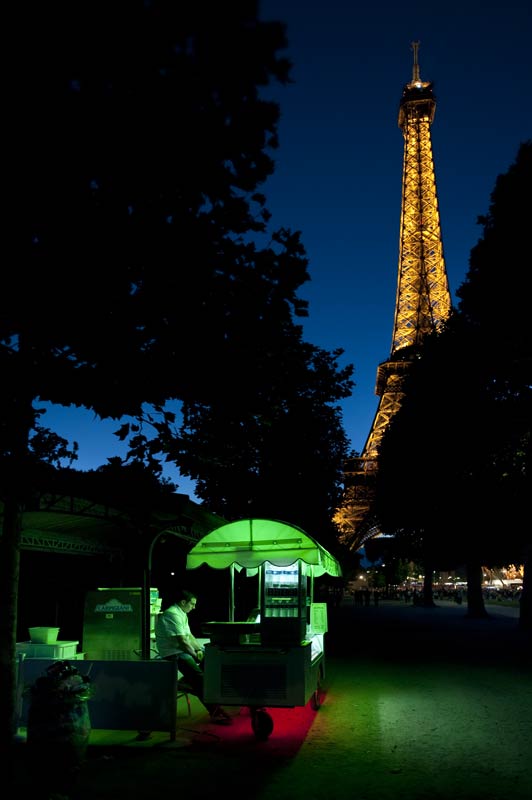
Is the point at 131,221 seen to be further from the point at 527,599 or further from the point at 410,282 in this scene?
the point at 410,282

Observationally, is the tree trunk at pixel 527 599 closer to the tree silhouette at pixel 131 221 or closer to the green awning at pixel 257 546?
the green awning at pixel 257 546

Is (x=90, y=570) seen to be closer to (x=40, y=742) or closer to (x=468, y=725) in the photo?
(x=468, y=725)

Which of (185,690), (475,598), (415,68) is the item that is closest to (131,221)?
(185,690)

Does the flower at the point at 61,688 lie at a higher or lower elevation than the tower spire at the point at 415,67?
lower

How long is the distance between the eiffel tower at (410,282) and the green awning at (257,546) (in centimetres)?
5423

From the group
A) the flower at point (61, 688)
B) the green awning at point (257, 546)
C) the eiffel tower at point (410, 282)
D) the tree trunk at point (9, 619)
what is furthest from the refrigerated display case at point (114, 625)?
the eiffel tower at point (410, 282)

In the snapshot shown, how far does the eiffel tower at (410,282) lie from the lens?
6706 centimetres

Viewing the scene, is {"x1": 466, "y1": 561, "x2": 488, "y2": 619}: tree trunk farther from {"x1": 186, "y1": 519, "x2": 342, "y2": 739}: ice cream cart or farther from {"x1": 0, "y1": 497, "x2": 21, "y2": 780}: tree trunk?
{"x1": 0, "y1": 497, "x2": 21, "y2": 780}: tree trunk

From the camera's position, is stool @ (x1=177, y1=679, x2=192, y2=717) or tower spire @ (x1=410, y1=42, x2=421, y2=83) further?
tower spire @ (x1=410, y1=42, x2=421, y2=83)

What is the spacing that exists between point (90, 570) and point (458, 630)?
15.3m

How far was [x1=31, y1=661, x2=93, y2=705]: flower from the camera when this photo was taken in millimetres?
6039

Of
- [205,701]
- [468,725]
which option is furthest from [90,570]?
[468,725]

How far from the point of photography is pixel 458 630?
27.2 meters

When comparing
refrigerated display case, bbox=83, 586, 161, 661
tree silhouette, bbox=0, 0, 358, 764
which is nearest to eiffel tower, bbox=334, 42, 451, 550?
refrigerated display case, bbox=83, 586, 161, 661
